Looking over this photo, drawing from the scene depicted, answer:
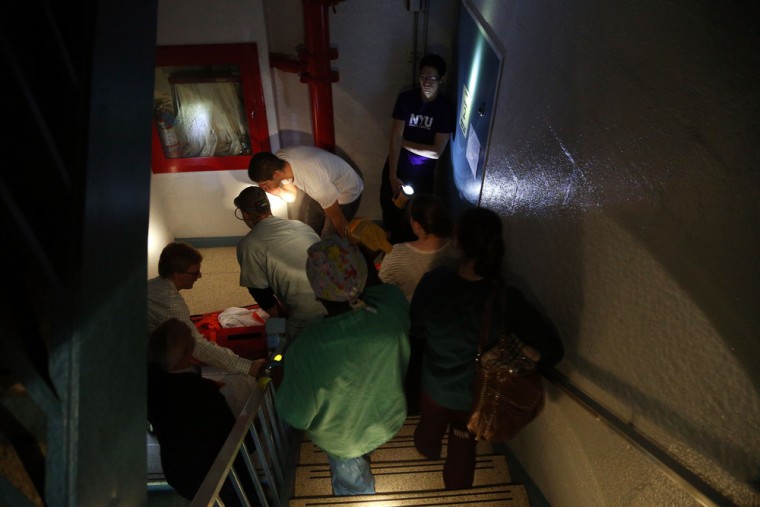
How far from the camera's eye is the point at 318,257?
5.38 ft

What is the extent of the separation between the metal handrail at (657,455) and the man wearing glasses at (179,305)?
62.3 inches

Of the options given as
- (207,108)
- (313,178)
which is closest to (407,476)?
(313,178)

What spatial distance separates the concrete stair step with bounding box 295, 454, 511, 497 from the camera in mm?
2465

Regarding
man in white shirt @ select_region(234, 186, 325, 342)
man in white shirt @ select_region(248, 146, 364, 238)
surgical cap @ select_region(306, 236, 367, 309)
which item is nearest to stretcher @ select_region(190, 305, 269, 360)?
man in white shirt @ select_region(234, 186, 325, 342)

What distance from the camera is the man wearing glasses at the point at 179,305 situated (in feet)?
8.09

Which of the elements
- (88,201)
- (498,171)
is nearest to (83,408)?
(88,201)

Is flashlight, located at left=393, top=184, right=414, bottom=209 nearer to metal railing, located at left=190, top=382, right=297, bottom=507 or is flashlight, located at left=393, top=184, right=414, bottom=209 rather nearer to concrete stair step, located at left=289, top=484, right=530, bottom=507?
metal railing, located at left=190, top=382, right=297, bottom=507

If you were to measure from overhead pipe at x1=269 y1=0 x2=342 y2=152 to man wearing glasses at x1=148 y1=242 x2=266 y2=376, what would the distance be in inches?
83.9

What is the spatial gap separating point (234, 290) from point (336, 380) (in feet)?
11.1

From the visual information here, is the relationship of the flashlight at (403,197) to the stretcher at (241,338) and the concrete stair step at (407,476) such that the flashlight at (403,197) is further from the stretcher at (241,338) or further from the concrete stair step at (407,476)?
the concrete stair step at (407,476)

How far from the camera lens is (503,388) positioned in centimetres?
175

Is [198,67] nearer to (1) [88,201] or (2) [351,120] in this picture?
(2) [351,120]

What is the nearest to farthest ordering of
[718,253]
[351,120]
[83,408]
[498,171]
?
[718,253] → [83,408] → [498,171] → [351,120]

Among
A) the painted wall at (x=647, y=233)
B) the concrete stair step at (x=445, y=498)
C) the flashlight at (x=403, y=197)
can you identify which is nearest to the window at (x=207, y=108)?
the flashlight at (x=403, y=197)
